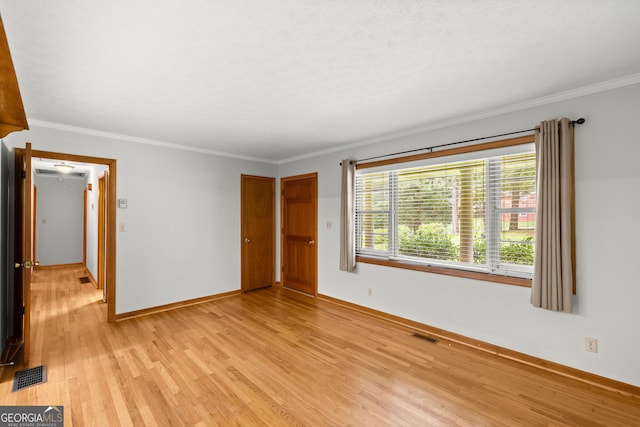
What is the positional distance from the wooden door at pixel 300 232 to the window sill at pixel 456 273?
46.4 inches

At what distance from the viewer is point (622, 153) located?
7.77ft

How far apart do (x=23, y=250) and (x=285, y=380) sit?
268 cm

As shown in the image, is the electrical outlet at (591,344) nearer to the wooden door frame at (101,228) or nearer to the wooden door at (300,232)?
the wooden door at (300,232)

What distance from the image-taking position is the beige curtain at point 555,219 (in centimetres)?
253

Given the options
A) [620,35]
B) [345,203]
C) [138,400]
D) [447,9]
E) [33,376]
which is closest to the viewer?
[447,9]

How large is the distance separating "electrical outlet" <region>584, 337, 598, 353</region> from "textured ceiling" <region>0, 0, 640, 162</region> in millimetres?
2171

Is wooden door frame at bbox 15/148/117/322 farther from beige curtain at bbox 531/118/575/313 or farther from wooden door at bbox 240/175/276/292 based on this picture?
beige curtain at bbox 531/118/575/313

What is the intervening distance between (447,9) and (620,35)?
118 cm

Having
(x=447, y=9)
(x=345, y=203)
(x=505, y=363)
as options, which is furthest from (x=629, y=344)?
(x=345, y=203)

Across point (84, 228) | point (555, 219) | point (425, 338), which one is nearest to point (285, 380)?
point (425, 338)

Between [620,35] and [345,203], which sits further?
[345,203]

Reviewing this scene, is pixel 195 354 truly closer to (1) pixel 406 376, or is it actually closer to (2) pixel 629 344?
(1) pixel 406 376

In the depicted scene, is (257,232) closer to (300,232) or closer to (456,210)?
(300,232)

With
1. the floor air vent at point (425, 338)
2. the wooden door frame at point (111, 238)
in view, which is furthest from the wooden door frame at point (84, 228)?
the floor air vent at point (425, 338)
